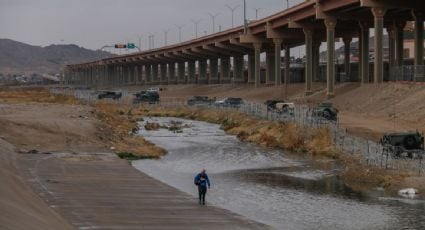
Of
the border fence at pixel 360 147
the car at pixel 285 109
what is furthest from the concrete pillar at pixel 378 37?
the border fence at pixel 360 147

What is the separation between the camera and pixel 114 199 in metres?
32.9

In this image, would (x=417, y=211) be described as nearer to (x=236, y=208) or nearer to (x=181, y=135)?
(x=236, y=208)

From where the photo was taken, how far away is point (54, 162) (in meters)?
45.1

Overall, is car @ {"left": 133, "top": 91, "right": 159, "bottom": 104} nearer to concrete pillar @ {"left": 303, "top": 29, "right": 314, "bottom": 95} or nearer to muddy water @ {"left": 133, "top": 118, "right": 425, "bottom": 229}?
concrete pillar @ {"left": 303, "top": 29, "right": 314, "bottom": 95}

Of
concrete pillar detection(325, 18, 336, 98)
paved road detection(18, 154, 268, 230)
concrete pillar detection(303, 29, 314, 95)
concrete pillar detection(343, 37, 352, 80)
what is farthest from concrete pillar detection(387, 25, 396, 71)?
paved road detection(18, 154, 268, 230)

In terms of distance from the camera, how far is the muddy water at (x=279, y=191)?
30.5 meters

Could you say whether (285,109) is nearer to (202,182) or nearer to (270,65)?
(202,182)

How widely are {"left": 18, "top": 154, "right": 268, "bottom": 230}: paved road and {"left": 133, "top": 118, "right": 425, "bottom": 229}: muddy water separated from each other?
5.54 ft

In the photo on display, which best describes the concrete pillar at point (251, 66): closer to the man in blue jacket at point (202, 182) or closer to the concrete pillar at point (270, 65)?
the concrete pillar at point (270, 65)

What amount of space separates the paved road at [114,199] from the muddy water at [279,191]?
1688mm

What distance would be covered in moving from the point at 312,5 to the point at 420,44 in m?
15.5

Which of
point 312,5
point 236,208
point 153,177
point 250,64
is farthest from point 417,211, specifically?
point 250,64

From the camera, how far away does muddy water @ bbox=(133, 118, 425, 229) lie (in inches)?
1202

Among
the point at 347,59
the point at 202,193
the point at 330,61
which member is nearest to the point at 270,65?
the point at 347,59
